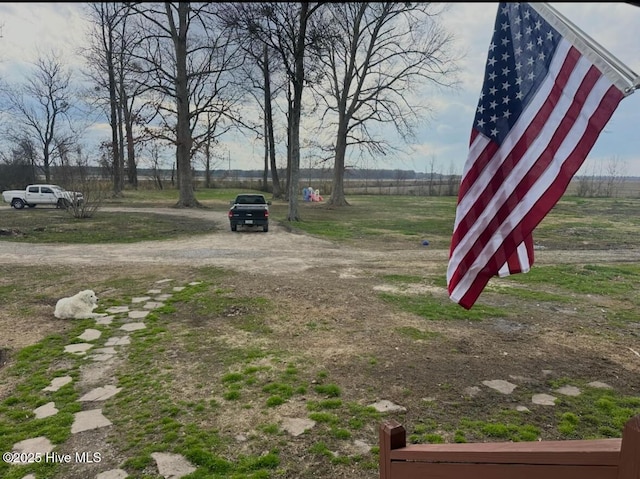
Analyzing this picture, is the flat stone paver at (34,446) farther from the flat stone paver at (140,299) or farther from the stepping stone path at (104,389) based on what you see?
the flat stone paver at (140,299)

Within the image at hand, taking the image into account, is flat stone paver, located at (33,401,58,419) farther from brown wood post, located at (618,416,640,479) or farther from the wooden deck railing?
brown wood post, located at (618,416,640,479)

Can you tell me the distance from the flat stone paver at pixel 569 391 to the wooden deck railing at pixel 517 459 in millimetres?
3169

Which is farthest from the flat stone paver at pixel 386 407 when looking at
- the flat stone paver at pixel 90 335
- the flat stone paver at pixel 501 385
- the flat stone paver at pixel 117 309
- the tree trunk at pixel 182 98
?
the tree trunk at pixel 182 98

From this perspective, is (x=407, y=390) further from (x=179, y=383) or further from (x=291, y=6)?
(x=291, y=6)

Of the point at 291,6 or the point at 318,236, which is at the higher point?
the point at 291,6

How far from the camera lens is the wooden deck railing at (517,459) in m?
1.23

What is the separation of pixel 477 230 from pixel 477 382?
2.49 m

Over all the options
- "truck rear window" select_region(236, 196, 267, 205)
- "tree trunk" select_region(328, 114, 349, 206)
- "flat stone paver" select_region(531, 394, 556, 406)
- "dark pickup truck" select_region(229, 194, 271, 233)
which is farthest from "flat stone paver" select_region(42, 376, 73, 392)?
"tree trunk" select_region(328, 114, 349, 206)

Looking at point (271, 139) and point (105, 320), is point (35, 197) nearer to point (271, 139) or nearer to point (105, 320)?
point (271, 139)

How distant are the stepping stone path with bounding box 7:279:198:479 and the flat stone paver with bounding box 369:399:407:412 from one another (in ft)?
2.24

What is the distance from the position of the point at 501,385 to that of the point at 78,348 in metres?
4.94

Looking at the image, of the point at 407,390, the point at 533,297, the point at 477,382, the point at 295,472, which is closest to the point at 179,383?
the point at 295,472

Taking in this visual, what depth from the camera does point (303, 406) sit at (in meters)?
3.92

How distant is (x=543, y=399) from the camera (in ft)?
13.4
